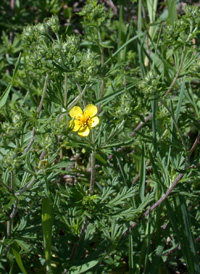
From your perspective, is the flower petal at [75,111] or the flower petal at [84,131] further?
the flower petal at [75,111]

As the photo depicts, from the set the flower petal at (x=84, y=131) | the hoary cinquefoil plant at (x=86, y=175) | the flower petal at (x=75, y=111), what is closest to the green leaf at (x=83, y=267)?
the hoary cinquefoil plant at (x=86, y=175)

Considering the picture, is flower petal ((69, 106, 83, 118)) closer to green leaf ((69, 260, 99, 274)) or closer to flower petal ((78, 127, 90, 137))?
flower petal ((78, 127, 90, 137))

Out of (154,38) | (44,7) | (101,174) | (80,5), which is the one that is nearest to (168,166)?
(101,174)

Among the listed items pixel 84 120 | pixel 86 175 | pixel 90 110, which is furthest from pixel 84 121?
pixel 86 175

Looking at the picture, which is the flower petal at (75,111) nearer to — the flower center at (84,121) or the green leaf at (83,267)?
the flower center at (84,121)

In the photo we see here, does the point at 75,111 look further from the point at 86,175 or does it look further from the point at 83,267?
the point at 83,267

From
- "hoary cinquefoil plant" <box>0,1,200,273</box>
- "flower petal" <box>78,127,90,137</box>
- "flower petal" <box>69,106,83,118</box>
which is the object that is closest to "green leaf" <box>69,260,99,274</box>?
"hoary cinquefoil plant" <box>0,1,200,273</box>

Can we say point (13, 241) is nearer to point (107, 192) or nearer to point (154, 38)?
point (107, 192)

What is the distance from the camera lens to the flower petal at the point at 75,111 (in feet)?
7.32

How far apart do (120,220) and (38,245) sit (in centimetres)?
60

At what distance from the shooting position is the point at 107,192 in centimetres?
239

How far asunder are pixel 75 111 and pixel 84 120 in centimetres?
13

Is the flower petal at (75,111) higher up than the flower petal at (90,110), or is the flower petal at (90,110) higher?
the flower petal at (75,111)

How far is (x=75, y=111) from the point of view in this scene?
7.37 feet
